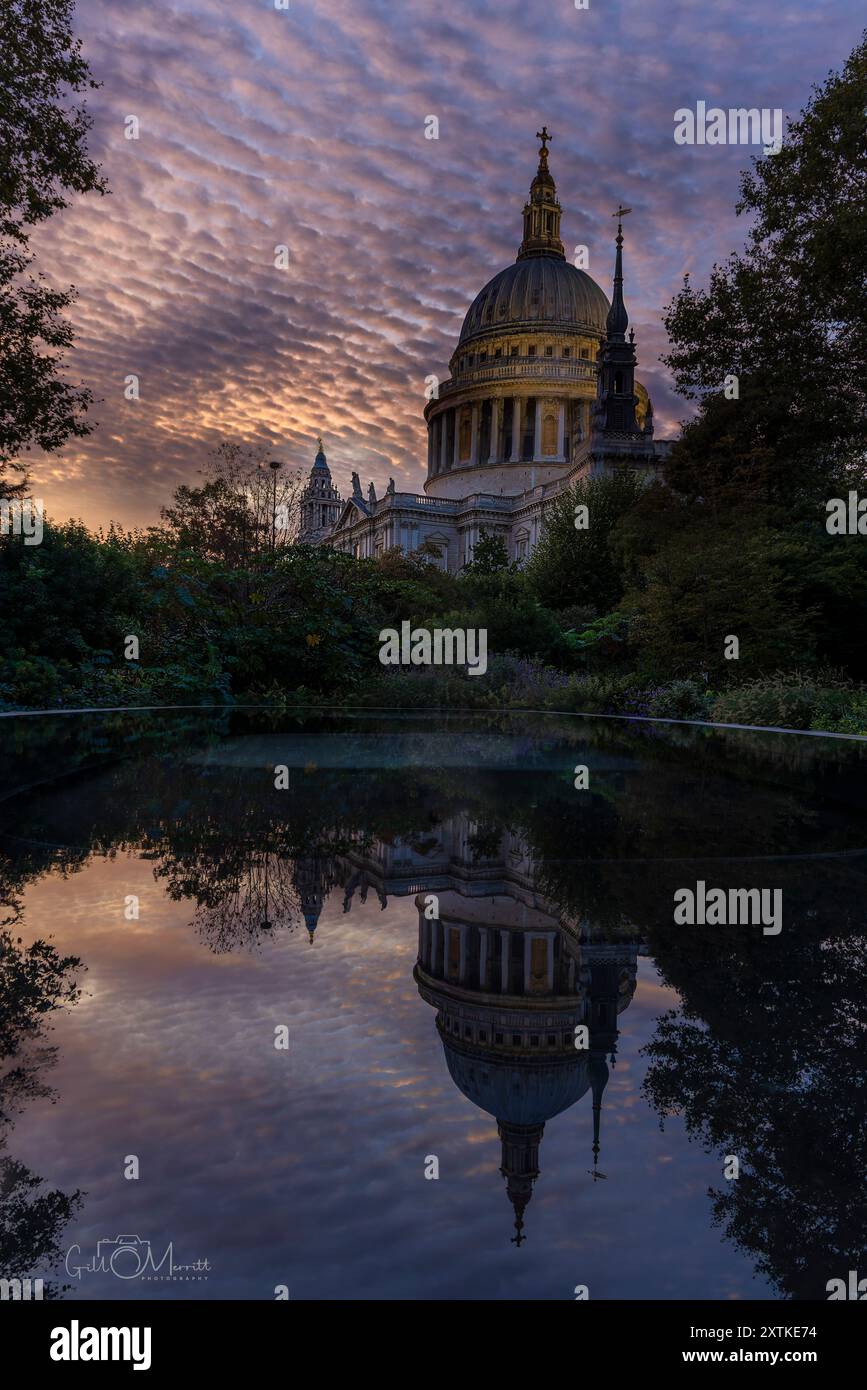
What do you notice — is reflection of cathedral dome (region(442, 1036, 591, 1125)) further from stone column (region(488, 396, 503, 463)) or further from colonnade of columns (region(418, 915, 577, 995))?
stone column (region(488, 396, 503, 463))

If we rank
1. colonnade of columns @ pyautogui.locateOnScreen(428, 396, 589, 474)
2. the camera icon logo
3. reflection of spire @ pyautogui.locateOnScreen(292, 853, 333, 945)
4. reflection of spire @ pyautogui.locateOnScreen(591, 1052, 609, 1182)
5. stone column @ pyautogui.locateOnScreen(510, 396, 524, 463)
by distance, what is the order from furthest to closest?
stone column @ pyautogui.locateOnScreen(510, 396, 524, 463) < colonnade of columns @ pyautogui.locateOnScreen(428, 396, 589, 474) < reflection of spire @ pyautogui.locateOnScreen(292, 853, 333, 945) < reflection of spire @ pyautogui.locateOnScreen(591, 1052, 609, 1182) < the camera icon logo

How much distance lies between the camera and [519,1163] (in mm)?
2035

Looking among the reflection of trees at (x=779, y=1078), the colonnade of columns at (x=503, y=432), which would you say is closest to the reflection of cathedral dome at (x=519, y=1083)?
the reflection of trees at (x=779, y=1078)

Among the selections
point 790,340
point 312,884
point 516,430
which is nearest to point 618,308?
point 516,430

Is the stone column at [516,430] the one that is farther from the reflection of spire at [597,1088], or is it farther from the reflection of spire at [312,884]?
the reflection of spire at [597,1088]

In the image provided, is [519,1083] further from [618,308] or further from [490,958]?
[618,308]

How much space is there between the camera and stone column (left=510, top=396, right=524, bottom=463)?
8506 cm

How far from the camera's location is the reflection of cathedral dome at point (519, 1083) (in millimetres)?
2266

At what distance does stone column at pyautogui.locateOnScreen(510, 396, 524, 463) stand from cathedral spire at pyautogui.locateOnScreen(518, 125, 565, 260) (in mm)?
23625

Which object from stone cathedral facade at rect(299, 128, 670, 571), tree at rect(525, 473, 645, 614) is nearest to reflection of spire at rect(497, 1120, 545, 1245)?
tree at rect(525, 473, 645, 614)

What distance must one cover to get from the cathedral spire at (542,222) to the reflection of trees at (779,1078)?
106m

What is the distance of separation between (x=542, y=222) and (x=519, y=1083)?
112m
